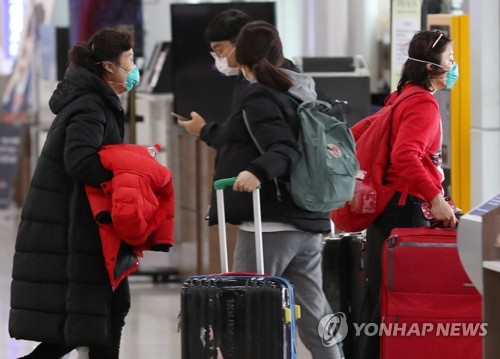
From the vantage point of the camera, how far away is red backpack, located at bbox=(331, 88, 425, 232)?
475cm

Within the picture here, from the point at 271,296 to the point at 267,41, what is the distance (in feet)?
3.23

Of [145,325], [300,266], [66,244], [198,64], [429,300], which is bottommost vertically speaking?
[145,325]

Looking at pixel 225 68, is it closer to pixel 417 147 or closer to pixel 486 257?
pixel 417 147

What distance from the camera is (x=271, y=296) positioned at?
13.5 ft

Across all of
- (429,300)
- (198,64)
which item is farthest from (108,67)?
(198,64)

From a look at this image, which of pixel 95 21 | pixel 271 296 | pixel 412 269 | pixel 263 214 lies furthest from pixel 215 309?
pixel 95 21

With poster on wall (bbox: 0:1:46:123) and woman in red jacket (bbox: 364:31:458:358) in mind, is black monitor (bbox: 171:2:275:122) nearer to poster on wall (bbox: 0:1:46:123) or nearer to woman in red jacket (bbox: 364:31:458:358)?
woman in red jacket (bbox: 364:31:458:358)

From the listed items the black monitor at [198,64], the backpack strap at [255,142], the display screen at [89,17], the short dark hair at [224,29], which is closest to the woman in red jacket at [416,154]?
the backpack strap at [255,142]

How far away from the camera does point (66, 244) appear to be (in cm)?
461

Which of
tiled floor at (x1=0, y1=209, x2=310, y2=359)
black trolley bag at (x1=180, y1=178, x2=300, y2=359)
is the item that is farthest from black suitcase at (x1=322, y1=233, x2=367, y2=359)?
black trolley bag at (x1=180, y1=178, x2=300, y2=359)

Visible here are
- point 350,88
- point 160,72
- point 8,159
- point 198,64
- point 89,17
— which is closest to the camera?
point 350,88

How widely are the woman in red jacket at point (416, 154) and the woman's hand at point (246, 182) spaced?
2.21 feet

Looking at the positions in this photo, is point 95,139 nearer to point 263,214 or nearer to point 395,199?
point 263,214

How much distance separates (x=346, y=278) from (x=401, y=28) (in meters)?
2.18
